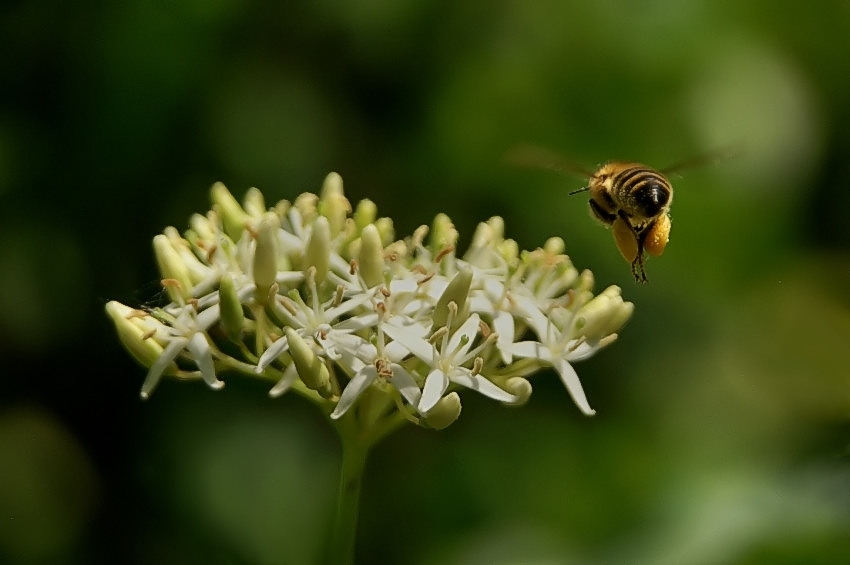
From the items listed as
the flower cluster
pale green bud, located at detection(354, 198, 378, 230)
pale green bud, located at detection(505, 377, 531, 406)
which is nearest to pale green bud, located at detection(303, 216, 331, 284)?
the flower cluster

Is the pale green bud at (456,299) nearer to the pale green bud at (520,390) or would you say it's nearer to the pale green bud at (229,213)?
the pale green bud at (520,390)

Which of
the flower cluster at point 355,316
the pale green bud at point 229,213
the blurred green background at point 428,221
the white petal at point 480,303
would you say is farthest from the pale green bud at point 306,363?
the blurred green background at point 428,221

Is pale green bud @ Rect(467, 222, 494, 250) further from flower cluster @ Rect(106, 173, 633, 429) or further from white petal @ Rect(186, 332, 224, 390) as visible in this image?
white petal @ Rect(186, 332, 224, 390)

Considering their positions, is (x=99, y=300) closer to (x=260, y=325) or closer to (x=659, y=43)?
(x=260, y=325)

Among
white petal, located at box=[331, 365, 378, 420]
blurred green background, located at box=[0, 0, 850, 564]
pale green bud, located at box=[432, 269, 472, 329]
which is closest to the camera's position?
A: white petal, located at box=[331, 365, 378, 420]

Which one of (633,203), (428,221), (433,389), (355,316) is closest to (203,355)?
(355,316)

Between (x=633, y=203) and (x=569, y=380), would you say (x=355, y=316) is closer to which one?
(x=569, y=380)
